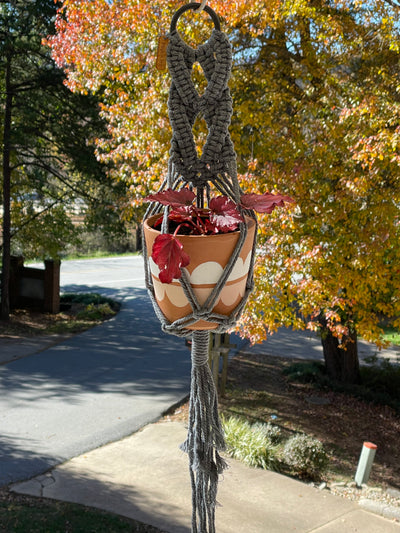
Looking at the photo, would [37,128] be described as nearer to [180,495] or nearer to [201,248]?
[180,495]

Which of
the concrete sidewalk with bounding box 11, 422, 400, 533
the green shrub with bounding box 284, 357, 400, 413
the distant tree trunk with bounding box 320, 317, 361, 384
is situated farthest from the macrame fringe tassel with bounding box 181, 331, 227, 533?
the distant tree trunk with bounding box 320, 317, 361, 384

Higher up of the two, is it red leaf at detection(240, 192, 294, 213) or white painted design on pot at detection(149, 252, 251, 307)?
red leaf at detection(240, 192, 294, 213)

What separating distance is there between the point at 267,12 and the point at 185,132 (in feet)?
18.8

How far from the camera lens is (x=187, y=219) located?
170cm

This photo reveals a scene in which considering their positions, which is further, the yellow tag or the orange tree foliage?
the orange tree foliage

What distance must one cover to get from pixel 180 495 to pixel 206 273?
13.7 feet

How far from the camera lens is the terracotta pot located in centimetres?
158

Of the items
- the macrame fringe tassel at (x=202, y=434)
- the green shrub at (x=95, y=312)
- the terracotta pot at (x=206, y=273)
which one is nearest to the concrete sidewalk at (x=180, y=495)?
the macrame fringe tassel at (x=202, y=434)

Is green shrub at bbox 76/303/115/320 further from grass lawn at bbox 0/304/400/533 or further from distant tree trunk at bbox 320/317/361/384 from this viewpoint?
distant tree trunk at bbox 320/317/361/384

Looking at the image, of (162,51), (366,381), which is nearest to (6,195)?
(366,381)

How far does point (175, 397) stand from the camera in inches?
328

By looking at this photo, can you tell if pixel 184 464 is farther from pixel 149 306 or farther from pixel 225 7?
pixel 149 306

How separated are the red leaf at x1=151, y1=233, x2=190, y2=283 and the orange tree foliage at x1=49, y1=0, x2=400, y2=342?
15.9 feet

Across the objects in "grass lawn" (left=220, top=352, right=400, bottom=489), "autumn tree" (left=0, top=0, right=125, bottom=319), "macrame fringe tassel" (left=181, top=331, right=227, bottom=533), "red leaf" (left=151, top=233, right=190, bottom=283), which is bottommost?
"grass lawn" (left=220, top=352, right=400, bottom=489)
